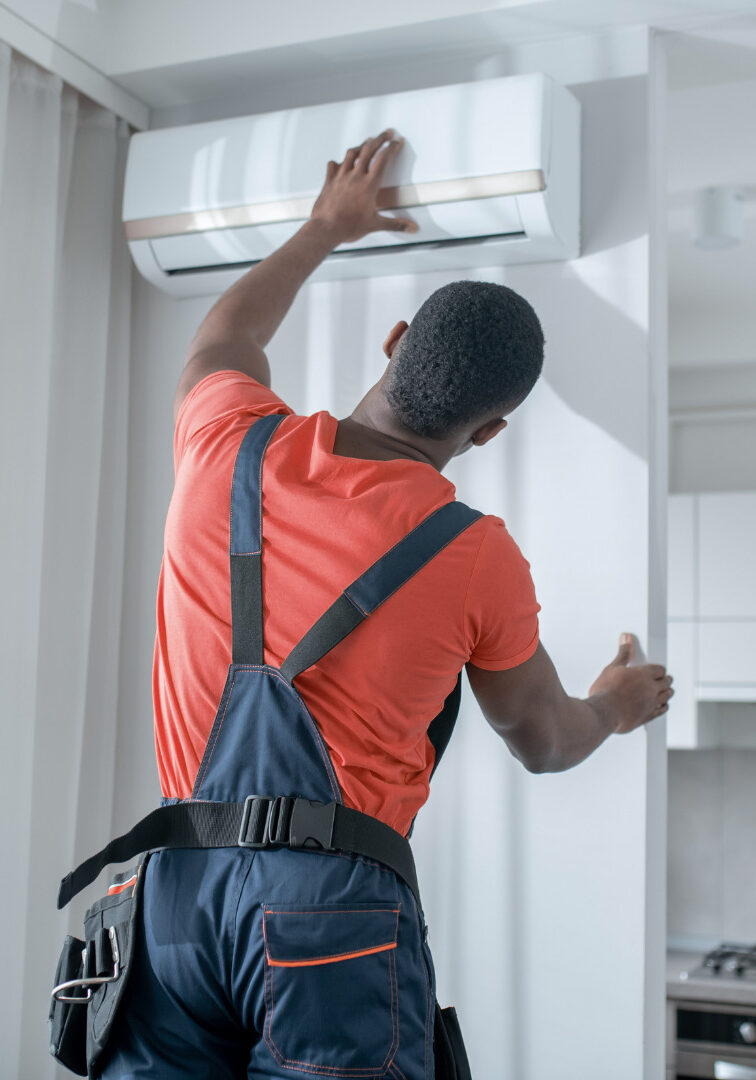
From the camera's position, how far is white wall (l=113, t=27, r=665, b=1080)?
1.72 meters

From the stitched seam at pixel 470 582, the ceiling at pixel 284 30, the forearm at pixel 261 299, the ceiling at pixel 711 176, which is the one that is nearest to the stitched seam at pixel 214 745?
the stitched seam at pixel 470 582

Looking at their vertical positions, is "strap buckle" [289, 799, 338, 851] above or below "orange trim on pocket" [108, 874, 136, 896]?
above

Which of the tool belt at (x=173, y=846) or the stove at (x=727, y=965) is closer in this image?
the tool belt at (x=173, y=846)

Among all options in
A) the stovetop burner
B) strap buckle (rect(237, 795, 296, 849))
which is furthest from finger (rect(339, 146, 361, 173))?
the stovetop burner

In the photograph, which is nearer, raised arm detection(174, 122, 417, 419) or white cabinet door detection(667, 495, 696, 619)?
raised arm detection(174, 122, 417, 419)

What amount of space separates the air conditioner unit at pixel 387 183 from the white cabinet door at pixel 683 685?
2.02 m

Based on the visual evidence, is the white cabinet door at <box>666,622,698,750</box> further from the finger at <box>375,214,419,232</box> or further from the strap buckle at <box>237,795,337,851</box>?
the strap buckle at <box>237,795,337,851</box>

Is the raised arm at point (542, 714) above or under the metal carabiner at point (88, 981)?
above

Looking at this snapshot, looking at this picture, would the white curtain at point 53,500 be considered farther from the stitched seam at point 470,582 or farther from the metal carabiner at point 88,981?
the stitched seam at point 470,582

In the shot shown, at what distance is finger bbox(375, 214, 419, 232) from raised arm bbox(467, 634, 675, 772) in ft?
2.61

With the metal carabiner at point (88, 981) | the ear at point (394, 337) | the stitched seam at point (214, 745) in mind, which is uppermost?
the ear at point (394, 337)

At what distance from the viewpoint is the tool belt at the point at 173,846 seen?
110 centimetres

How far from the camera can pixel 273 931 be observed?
41.8 inches

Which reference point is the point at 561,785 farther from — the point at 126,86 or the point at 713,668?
the point at 713,668
